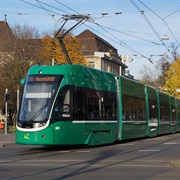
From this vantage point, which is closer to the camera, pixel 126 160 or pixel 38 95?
pixel 126 160

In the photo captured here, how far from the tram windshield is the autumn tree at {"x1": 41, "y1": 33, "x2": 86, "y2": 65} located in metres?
36.8

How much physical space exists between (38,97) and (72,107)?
1566mm

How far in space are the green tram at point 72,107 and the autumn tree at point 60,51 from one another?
31.6 metres

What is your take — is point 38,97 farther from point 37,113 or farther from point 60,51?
point 60,51

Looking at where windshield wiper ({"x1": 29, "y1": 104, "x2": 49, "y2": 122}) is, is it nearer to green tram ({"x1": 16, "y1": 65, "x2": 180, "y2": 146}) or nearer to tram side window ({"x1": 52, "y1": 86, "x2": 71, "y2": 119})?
green tram ({"x1": 16, "y1": 65, "x2": 180, "y2": 146})

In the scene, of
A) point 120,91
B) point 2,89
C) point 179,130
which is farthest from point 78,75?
point 2,89

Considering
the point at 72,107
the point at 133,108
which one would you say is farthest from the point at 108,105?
the point at 133,108

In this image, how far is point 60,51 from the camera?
5872 cm

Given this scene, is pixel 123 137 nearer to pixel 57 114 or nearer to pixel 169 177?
pixel 57 114

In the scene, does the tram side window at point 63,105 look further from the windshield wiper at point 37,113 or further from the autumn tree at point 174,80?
the autumn tree at point 174,80

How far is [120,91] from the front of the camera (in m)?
25.6

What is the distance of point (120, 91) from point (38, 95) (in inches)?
276

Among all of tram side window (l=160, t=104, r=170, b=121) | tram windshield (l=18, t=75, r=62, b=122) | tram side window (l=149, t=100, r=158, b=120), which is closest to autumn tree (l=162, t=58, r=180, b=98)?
tram side window (l=160, t=104, r=170, b=121)

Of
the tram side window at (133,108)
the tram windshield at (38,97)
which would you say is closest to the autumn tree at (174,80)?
the tram side window at (133,108)
